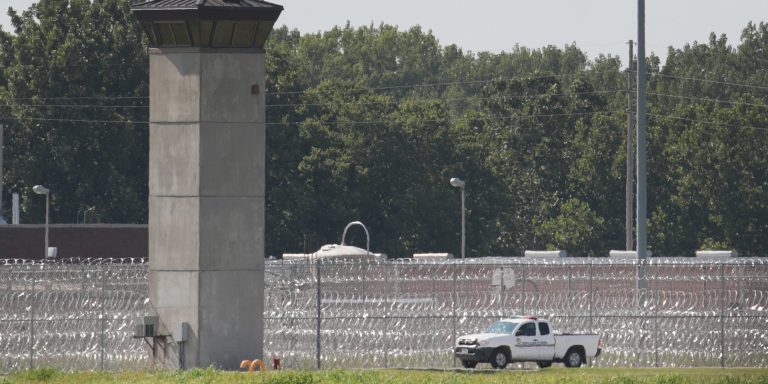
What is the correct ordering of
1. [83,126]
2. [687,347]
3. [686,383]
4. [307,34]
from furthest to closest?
[307,34] < [83,126] < [687,347] < [686,383]

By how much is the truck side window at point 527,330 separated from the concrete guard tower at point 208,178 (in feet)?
22.1

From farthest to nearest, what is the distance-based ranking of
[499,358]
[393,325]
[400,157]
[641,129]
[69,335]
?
[400,157]
[641,129]
[393,325]
[499,358]
[69,335]

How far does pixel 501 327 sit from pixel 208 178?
8468 mm

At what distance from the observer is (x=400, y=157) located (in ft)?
304

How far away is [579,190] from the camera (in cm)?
9700

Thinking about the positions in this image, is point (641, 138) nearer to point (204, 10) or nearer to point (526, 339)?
point (526, 339)

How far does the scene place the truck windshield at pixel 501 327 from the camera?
37.8 meters

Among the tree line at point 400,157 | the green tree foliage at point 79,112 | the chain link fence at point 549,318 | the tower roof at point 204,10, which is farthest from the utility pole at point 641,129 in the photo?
the green tree foliage at point 79,112

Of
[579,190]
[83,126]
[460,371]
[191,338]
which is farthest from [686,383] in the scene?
[579,190]

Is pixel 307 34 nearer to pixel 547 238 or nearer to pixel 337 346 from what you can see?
pixel 547 238

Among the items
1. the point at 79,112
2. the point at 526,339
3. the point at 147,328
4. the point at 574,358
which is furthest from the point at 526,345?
the point at 79,112

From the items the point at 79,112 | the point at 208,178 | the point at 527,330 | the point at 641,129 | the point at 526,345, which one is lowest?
the point at 526,345

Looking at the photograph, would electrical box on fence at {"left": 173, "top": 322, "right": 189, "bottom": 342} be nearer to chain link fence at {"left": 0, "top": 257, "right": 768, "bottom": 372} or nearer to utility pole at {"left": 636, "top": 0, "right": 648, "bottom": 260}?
chain link fence at {"left": 0, "top": 257, "right": 768, "bottom": 372}

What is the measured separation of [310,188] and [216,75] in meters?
56.9
